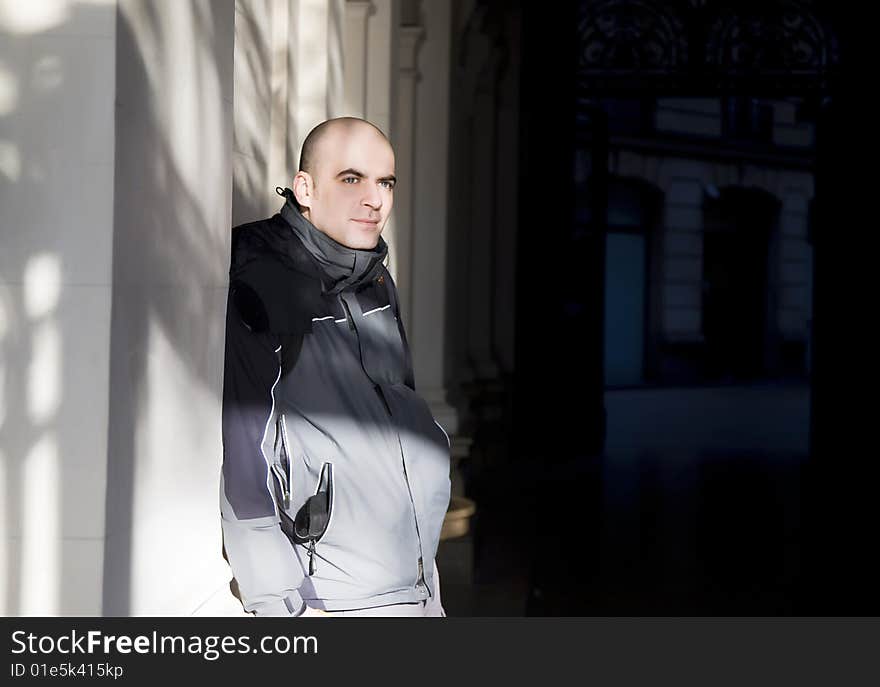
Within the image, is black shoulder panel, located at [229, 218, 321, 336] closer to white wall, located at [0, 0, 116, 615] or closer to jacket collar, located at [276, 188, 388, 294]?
jacket collar, located at [276, 188, 388, 294]

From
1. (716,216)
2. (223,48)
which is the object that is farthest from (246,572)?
(716,216)

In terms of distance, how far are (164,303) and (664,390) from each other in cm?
2052

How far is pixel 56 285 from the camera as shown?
63.3 inches

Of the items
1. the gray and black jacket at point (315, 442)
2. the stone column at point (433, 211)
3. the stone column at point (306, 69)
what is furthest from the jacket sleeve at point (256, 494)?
the stone column at point (433, 211)

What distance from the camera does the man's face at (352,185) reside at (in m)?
2.08

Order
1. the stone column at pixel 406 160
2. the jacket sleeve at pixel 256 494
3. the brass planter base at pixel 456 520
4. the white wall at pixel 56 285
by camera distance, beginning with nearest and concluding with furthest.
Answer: the white wall at pixel 56 285 → the jacket sleeve at pixel 256 494 → the brass planter base at pixel 456 520 → the stone column at pixel 406 160

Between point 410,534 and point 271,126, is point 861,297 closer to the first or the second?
point 271,126

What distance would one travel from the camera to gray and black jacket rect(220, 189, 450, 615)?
2.03 metres

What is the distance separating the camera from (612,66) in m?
11.1

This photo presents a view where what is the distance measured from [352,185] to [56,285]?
623 millimetres

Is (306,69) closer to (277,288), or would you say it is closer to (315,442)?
(277,288)

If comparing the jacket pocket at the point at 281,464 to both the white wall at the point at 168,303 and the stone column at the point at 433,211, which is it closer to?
the white wall at the point at 168,303

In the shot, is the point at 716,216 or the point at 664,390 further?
the point at 716,216

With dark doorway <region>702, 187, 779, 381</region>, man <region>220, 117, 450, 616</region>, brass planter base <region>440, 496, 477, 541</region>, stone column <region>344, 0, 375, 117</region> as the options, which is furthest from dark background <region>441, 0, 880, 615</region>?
dark doorway <region>702, 187, 779, 381</region>
